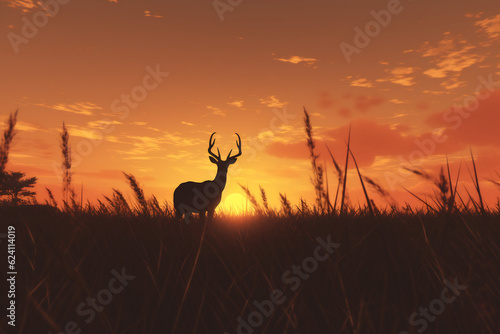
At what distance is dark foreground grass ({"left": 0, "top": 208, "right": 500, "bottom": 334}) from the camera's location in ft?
4.54

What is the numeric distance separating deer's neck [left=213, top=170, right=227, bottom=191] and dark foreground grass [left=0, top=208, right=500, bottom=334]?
5.75 metres

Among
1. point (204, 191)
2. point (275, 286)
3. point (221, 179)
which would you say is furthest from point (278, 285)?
point (221, 179)

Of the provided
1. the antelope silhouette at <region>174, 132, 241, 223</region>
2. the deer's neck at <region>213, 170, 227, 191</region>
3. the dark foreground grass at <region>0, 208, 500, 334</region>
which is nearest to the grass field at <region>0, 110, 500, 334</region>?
the dark foreground grass at <region>0, 208, 500, 334</region>

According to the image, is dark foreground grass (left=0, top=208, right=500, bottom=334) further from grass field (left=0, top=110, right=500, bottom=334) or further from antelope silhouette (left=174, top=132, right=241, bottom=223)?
antelope silhouette (left=174, top=132, right=241, bottom=223)

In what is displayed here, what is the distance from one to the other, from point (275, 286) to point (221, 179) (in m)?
6.98

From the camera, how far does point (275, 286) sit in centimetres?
182

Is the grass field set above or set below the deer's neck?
below

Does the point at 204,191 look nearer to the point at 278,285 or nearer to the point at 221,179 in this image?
the point at 221,179

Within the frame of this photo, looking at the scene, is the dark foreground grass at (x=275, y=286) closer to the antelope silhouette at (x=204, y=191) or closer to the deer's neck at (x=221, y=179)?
the antelope silhouette at (x=204, y=191)

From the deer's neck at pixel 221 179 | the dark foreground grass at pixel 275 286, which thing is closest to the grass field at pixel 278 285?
the dark foreground grass at pixel 275 286

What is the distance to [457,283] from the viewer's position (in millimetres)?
1599

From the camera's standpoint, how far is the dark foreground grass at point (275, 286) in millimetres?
1384

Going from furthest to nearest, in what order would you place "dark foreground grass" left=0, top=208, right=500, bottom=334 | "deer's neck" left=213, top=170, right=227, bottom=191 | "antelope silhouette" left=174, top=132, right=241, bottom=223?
"deer's neck" left=213, top=170, right=227, bottom=191
"antelope silhouette" left=174, top=132, right=241, bottom=223
"dark foreground grass" left=0, top=208, right=500, bottom=334

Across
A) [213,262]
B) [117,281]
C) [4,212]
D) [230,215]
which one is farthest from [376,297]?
[4,212]
